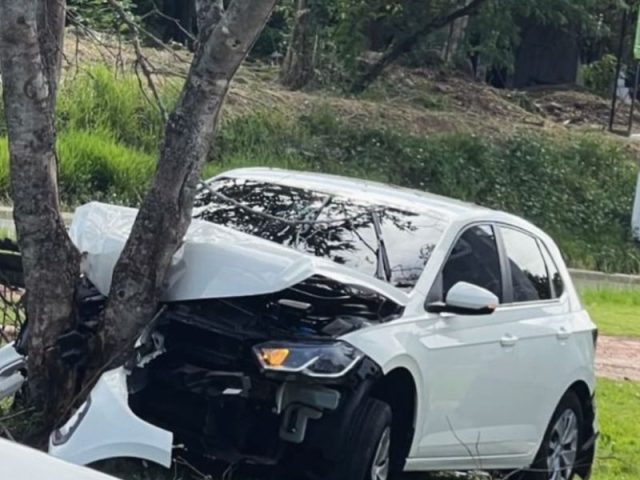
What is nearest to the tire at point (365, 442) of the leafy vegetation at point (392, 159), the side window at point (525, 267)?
the side window at point (525, 267)

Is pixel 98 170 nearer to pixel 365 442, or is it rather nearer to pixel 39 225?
pixel 39 225

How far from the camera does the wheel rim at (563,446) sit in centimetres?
868

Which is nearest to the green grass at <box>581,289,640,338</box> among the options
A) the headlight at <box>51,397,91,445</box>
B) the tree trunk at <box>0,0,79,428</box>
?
the tree trunk at <box>0,0,79,428</box>

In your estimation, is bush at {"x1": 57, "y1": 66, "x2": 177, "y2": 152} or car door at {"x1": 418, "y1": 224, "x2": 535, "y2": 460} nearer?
car door at {"x1": 418, "y1": 224, "x2": 535, "y2": 460}

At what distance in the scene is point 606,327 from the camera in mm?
16781

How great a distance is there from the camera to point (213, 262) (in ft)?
22.7

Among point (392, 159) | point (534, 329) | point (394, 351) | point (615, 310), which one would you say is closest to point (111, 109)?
point (392, 159)

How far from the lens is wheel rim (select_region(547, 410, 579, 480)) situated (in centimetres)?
868

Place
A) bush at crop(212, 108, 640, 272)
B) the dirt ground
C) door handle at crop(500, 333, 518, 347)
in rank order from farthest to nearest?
bush at crop(212, 108, 640, 272) < the dirt ground < door handle at crop(500, 333, 518, 347)

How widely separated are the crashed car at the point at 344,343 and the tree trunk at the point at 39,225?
7.1 inches

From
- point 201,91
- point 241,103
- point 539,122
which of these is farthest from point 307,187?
point 539,122

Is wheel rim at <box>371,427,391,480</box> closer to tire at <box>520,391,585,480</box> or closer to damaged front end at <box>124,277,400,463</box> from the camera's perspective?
damaged front end at <box>124,277,400,463</box>

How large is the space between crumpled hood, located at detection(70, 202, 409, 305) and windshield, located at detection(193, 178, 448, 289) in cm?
22

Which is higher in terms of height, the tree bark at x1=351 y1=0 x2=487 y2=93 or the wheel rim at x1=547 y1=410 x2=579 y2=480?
the tree bark at x1=351 y1=0 x2=487 y2=93
